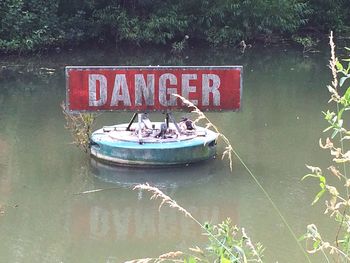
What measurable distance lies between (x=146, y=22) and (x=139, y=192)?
13.7m

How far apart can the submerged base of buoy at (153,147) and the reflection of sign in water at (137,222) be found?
3.24 ft

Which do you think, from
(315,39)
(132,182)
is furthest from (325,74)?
(132,182)

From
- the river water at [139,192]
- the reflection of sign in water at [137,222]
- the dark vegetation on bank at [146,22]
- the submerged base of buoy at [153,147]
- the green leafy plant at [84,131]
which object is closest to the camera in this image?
the river water at [139,192]

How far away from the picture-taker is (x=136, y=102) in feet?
28.5

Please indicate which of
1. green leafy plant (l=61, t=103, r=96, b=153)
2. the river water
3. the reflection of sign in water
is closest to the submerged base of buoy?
the river water

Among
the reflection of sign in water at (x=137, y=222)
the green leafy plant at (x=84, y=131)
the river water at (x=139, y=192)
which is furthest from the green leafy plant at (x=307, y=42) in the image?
the reflection of sign in water at (x=137, y=222)

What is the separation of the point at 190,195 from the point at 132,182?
0.80 metres

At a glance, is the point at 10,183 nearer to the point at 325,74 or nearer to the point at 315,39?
the point at 325,74

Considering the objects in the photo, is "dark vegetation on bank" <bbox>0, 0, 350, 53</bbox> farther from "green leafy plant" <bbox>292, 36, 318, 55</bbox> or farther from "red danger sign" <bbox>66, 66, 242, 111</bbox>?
"red danger sign" <bbox>66, 66, 242, 111</bbox>

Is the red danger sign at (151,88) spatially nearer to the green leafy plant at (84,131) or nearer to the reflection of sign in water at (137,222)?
the green leafy plant at (84,131)

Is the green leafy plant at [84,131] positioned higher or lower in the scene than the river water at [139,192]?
higher

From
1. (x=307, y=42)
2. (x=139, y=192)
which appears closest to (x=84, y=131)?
(x=139, y=192)

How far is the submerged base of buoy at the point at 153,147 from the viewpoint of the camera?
8.52m

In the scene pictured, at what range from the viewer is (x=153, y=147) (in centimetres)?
847
